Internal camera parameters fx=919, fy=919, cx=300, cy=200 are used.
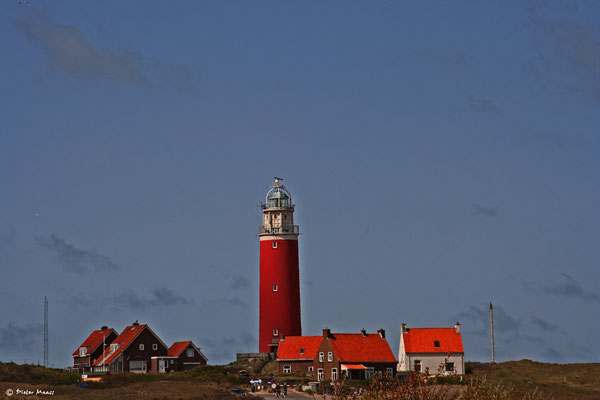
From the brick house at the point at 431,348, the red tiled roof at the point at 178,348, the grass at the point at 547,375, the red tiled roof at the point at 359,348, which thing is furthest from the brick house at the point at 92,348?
the grass at the point at 547,375

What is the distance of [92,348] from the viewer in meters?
79.7

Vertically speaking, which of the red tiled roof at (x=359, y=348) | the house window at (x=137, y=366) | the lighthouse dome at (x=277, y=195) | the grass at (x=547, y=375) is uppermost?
the lighthouse dome at (x=277, y=195)

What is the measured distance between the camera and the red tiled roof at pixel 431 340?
6956 cm

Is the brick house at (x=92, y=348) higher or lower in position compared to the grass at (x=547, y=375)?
higher

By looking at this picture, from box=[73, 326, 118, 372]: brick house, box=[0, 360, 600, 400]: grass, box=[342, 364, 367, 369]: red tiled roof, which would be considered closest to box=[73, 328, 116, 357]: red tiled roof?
box=[73, 326, 118, 372]: brick house

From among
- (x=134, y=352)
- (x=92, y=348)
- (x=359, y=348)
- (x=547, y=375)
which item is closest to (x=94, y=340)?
(x=92, y=348)

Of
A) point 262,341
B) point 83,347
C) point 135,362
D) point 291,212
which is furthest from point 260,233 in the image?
point 83,347

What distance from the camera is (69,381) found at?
6012 centimetres

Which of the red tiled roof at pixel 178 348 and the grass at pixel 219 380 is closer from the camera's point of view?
the grass at pixel 219 380

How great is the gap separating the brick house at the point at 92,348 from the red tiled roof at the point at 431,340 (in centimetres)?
2629

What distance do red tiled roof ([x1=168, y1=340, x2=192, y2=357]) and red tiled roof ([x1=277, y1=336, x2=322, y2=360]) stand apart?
912 cm

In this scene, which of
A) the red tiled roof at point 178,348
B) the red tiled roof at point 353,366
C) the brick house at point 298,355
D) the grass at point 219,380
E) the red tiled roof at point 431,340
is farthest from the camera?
the red tiled roof at point 178,348

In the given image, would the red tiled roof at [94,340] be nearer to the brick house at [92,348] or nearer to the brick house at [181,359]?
the brick house at [92,348]

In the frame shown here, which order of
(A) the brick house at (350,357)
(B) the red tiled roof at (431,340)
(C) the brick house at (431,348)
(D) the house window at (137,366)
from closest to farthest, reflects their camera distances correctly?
1. (A) the brick house at (350,357)
2. (C) the brick house at (431,348)
3. (B) the red tiled roof at (431,340)
4. (D) the house window at (137,366)
